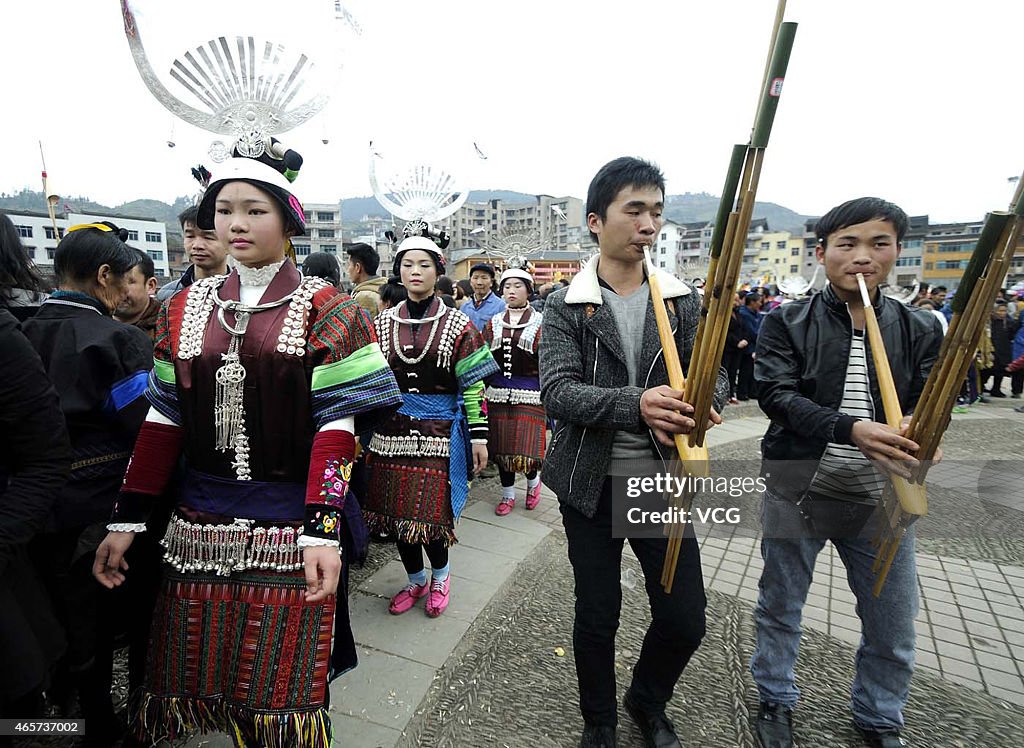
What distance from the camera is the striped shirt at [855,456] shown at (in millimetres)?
2100

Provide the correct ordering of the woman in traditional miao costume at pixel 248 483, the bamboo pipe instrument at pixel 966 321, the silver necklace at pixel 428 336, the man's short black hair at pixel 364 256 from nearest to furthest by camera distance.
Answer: the bamboo pipe instrument at pixel 966 321 → the woman in traditional miao costume at pixel 248 483 → the silver necklace at pixel 428 336 → the man's short black hair at pixel 364 256

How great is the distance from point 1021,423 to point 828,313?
985 centimetres

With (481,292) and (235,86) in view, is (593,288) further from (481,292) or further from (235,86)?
(481,292)

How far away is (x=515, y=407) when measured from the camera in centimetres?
522

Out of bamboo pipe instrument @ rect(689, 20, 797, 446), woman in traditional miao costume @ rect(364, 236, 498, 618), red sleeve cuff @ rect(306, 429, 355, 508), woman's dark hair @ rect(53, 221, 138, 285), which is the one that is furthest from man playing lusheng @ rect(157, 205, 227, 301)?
bamboo pipe instrument @ rect(689, 20, 797, 446)

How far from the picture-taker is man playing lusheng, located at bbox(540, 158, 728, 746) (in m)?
1.97

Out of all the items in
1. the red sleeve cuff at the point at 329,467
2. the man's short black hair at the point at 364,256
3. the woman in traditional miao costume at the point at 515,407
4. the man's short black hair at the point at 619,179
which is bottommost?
the woman in traditional miao costume at the point at 515,407

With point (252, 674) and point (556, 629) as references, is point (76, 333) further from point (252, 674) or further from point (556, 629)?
point (556, 629)

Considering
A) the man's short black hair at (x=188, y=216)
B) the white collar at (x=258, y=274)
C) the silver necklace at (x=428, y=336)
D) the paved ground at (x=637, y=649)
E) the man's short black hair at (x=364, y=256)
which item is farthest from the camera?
the man's short black hair at (x=364, y=256)

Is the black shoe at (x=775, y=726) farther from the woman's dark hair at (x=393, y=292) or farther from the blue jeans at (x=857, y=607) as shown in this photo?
the woman's dark hair at (x=393, y=292)

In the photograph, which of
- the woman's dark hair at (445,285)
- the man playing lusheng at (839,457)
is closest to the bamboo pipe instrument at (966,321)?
the man playing lusheng at (839,457)

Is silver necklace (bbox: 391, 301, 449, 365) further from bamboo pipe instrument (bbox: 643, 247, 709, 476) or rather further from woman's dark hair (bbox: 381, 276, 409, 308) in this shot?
bamboo pipe instrument (bbox: 643, 247, 709, 476)

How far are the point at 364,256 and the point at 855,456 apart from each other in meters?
4.42

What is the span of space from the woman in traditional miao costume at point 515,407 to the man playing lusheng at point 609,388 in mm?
2895
